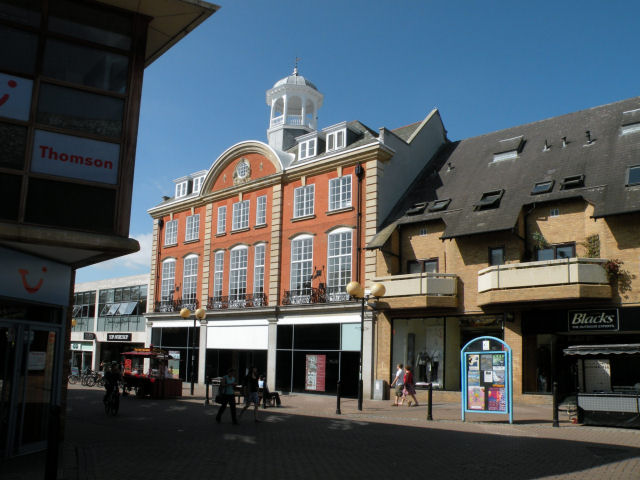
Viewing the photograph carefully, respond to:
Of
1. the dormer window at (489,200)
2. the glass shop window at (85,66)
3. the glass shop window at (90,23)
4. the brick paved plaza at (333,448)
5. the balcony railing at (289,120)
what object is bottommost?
the brick paved plaza at (333,448)

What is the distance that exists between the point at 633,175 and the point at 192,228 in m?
25.3

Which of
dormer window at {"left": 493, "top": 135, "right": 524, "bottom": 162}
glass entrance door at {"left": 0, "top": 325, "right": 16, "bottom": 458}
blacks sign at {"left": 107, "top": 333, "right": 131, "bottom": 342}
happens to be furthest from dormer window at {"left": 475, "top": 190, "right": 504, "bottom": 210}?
blacks sign at {"left": 107, "top": 333, "right": 131, "bottom": 342}

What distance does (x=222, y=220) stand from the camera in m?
35.9

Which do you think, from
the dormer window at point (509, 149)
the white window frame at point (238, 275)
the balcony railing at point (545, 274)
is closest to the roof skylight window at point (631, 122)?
the dormer window at point (509, 149)

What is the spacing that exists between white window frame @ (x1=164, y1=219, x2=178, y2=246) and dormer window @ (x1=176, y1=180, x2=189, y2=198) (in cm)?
190

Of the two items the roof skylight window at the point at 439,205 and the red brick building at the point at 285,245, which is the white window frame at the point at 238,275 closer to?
the red brick building at the point at 285,245

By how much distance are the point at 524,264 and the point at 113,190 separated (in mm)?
15531

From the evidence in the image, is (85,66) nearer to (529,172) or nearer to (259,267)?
(529,172)

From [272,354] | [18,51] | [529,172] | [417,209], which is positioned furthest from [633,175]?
[18,51]

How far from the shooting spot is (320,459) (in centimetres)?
1121

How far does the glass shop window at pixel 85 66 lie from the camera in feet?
33.1

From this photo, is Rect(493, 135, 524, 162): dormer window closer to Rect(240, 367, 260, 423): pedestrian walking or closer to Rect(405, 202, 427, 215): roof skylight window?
Rect(405, 202, 427, 215): roof skylight window

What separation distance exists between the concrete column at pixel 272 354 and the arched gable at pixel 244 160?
8030 mm

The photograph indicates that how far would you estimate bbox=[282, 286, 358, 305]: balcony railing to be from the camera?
1097 inches
